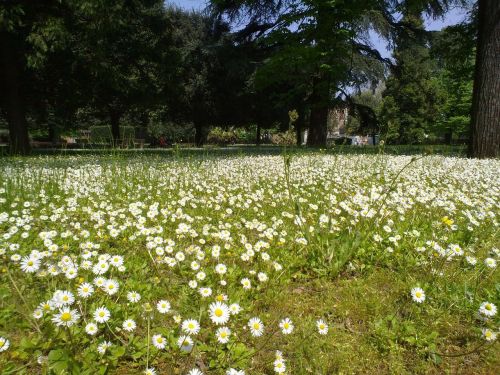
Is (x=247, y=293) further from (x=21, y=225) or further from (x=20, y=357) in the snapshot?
(x=21, y=225)

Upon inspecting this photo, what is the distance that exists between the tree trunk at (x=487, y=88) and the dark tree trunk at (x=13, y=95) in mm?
16523

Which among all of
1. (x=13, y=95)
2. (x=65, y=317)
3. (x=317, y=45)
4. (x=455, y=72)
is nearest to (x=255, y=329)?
(x=65, y=317)

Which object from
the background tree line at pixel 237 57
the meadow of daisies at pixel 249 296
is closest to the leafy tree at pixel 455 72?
the background tree line at pixel 237 57

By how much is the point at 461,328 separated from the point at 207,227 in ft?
7.33

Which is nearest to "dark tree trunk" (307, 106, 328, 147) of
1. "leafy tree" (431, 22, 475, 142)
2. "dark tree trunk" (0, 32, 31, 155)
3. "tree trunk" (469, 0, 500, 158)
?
"leafy tree" (431, 22, 475, 142)

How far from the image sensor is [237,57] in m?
21.4

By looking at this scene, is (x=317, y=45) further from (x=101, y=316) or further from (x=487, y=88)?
(x=101, y=316)

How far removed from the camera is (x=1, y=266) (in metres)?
2.76

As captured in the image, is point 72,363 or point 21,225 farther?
point 21,225

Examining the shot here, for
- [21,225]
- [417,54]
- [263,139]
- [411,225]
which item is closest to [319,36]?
[417,54]

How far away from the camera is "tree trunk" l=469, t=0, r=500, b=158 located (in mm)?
10109

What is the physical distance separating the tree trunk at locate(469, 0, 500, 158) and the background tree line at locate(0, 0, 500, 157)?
0.03 meters

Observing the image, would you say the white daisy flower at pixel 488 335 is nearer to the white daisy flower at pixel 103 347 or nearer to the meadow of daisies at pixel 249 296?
the meadow of daisies at pixel 249 296

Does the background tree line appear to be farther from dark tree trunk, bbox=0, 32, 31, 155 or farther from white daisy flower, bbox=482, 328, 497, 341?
white daisy flower, bbox=482, 328, 497, 341
